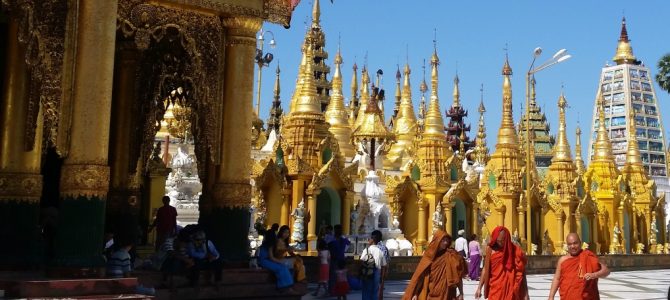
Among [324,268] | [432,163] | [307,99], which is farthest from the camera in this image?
[432,163]

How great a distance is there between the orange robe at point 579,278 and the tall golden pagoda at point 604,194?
112 ft

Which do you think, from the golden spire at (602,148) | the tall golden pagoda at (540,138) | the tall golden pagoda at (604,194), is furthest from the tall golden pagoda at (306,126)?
the tall golden pagoda at (540,138)

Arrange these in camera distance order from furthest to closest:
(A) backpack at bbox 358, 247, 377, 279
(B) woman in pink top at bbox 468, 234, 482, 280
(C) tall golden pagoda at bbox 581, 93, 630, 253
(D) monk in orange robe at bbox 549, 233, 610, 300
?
(C) tall golden pagoda at bbox 581, 93, 630, 253, (B) woman in pink top at bbox 468, 234, 482, 280, (A) backpack at bbox 358, 247, 377, 279, (D) monk in orange robe at bbox 549, 233, 610, 300

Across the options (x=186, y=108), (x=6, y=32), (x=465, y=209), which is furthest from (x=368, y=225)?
(x=6, y=32)

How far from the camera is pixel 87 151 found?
10.1 meters

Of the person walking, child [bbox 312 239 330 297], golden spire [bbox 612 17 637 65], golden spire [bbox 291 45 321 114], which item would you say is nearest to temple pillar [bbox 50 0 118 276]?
the person walking

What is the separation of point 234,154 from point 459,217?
67.5 feet

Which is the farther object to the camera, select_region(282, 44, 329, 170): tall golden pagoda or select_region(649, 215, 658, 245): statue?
select_region(649, 215, 658, 245): statue

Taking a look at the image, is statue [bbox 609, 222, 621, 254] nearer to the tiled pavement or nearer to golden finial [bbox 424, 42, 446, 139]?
golden finial [bbox 424, 42, 446, 139]

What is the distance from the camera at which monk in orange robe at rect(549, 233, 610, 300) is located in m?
8.17

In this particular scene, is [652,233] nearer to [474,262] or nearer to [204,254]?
[474,262]

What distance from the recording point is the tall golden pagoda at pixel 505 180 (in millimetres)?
35875

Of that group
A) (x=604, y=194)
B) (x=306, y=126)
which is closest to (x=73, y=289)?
(x=306, y=126)

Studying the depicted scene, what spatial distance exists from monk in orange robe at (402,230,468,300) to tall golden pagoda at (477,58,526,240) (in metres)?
26.2
